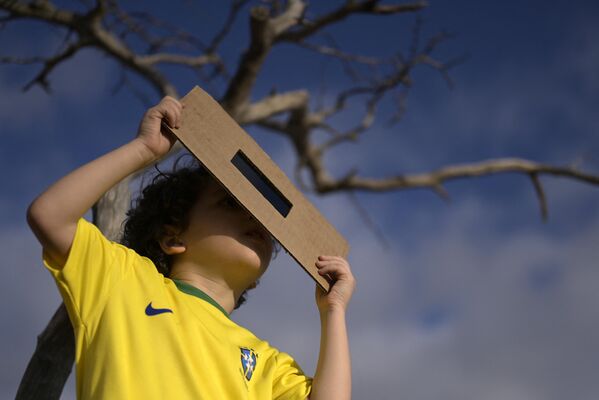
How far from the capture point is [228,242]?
1429 mm

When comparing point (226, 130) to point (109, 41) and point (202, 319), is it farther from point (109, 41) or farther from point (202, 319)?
point (109, 41)

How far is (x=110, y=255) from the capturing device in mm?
1255

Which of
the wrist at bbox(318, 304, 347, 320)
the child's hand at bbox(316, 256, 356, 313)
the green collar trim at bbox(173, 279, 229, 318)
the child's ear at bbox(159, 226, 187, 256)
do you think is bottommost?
the wrist at bbox(318, 304, 347, 320)

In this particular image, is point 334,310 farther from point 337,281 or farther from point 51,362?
point 51,362

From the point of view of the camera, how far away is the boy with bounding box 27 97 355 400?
1.16m

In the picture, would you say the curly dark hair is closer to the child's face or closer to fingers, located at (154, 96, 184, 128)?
the child's face

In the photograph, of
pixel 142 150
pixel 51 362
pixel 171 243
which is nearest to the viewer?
pixel 142 150

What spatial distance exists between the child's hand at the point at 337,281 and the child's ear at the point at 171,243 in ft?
1.10

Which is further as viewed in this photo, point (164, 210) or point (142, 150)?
point (164, 210)

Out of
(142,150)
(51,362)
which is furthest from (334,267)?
(51,362)

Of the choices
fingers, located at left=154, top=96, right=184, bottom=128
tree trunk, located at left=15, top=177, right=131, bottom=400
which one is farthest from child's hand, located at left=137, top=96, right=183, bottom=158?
tree trunk, located at left=15, top=177, right=131, bottom=400

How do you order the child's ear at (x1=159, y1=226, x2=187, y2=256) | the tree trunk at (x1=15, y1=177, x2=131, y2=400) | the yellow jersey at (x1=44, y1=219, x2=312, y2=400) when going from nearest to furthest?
the yellow jersey at (x1=44, y1=219, x2=312, y2=400) < the child's ear at (x1=159, y1=226, x2=187, y2=256) < the tree trunk at (x1=15, y1=177, x2=131, y2=400)

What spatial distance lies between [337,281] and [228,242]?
27 cm

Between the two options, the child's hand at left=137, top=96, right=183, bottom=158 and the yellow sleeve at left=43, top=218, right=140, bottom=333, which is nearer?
the yellow sleeve at left=43, top=218, right=140, bottom=333
